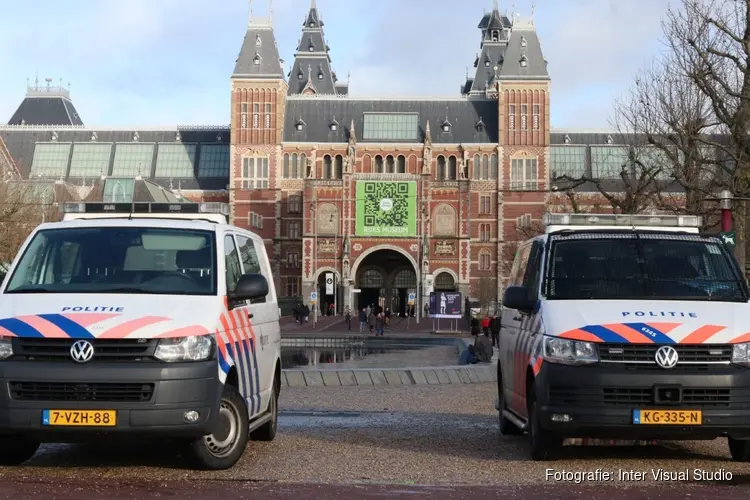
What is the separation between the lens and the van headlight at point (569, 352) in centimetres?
784

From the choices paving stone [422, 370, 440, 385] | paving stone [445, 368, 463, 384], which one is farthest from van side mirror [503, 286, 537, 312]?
paving stone [445, 368, 463, 384]

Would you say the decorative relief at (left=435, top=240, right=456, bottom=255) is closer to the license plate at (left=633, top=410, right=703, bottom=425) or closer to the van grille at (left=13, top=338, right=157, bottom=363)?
the license plate at (left=633, top=410, right=703, bottom=425)

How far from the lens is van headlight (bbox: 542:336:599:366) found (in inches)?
309

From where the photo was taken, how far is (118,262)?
809 cm

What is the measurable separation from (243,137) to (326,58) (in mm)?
16972

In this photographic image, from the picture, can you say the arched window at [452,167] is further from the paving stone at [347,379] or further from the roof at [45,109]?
the paving stone at [347,379]

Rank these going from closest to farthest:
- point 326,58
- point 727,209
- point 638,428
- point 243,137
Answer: point 638,428
point 727,209
point 243,137
point 326,58

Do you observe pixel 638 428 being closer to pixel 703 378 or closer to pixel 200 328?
pixel 703 378

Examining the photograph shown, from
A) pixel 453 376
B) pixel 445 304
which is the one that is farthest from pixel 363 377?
pixel 445 304

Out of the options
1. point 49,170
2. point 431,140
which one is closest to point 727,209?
point 431,140

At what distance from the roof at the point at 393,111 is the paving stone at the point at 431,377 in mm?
63356

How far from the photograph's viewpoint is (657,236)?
911 cm

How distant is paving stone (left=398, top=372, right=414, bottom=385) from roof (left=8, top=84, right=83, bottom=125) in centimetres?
7702

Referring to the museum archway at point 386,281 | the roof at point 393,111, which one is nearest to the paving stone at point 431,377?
the museum archway at point 386,281
